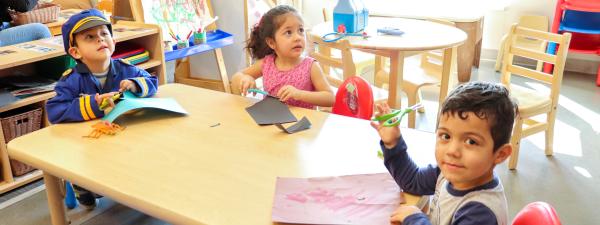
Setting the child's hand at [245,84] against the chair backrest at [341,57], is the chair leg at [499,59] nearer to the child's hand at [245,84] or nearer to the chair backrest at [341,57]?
the chair backrest at [341,57]

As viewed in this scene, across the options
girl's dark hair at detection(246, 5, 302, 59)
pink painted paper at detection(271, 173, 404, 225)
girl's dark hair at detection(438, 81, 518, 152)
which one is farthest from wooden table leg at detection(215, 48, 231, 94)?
girl's dark hair at detection(438, 81, 518, 152)

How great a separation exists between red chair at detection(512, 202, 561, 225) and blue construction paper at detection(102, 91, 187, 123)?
1.02 m

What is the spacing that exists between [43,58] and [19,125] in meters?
0.35

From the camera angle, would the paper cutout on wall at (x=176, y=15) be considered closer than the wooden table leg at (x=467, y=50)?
Yes

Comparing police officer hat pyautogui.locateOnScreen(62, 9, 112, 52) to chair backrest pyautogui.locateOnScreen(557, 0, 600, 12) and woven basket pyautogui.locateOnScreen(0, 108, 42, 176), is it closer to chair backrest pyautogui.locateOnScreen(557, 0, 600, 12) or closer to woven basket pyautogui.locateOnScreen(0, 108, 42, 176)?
woven basket pyautogui.locateOnScreen(0, 108, 42, 176)

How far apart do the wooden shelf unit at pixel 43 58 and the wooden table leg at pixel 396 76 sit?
1246 mm

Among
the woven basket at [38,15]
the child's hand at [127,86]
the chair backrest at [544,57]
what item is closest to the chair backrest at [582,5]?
the chair backrest at [544,57]

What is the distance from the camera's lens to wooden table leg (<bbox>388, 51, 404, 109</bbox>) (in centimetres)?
257

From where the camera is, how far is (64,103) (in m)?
1.61

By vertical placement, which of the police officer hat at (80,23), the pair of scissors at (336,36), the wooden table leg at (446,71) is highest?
the police officer hat at (80,23)

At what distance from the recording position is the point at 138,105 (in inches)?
60.5

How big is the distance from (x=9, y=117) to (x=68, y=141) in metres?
1.15

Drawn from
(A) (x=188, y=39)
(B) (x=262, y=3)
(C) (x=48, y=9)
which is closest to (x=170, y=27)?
(A) (x=188, y=39)

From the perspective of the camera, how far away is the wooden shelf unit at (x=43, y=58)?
2258mm
